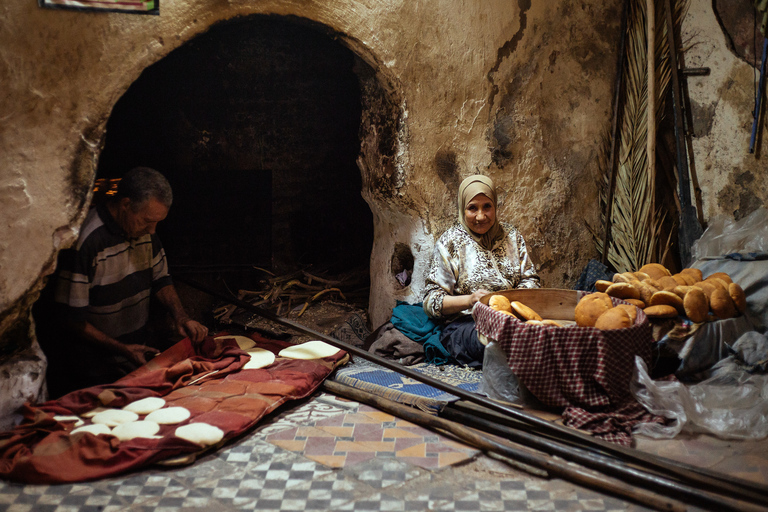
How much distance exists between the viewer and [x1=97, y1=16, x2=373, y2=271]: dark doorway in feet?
17.1

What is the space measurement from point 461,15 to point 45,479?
3.72 m

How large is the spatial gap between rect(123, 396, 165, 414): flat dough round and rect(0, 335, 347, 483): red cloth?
54mm

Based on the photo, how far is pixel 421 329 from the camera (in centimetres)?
412

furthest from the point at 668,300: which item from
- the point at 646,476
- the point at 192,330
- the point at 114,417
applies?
the point at 114,417

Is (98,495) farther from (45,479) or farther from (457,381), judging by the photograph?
(457,381)

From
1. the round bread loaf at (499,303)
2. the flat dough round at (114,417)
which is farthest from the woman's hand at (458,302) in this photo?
the flat dough round at (114,417)

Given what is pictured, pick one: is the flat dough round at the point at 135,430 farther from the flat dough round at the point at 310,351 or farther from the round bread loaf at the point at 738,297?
the round bread loaf at the point at 738,297

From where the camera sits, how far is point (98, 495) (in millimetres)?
2430

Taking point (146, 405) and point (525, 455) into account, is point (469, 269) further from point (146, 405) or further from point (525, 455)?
point (146, 405)

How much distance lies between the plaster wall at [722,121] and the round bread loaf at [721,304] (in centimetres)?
120

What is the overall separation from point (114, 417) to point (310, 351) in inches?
52.2

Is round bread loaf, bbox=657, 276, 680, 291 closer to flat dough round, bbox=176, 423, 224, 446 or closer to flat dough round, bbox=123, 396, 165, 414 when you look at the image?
flat dough round, bbox=176, 423, 224, 446

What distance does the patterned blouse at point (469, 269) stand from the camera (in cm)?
395

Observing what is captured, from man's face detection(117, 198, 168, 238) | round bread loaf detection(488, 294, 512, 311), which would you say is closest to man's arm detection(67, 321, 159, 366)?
man's face detection(117, 198, 168, 238)
